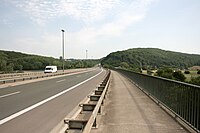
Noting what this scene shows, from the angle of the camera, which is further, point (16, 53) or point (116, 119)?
point (16, 53)

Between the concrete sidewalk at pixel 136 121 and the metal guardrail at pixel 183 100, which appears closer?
the metal guardrail at pixel 183 100

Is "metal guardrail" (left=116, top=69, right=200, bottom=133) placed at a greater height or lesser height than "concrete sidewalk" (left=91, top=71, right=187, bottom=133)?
greater

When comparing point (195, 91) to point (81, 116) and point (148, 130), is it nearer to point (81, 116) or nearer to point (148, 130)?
point (148, 130)

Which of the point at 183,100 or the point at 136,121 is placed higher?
the point at 183,100

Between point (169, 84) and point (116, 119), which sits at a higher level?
point (169, 84)

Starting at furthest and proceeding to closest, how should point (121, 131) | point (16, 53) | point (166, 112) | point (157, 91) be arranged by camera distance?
point (16, 53) → point (157, 91) → point (166, 112) → point (121, 131)

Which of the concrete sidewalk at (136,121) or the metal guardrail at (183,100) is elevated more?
the metal guardrail at (183,100)

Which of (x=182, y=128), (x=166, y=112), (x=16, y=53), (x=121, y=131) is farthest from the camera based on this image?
(x=16, y=53)

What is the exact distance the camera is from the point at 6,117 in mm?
9484

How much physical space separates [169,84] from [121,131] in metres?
4.02

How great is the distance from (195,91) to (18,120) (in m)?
5.71

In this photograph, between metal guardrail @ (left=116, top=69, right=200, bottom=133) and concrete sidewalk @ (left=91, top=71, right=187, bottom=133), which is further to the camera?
concrete sidewalk @ (left=91, top=71, right=187, bottom=133)

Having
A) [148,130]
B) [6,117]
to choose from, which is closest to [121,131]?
[148,130]

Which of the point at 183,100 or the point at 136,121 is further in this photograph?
the point at 136,121
